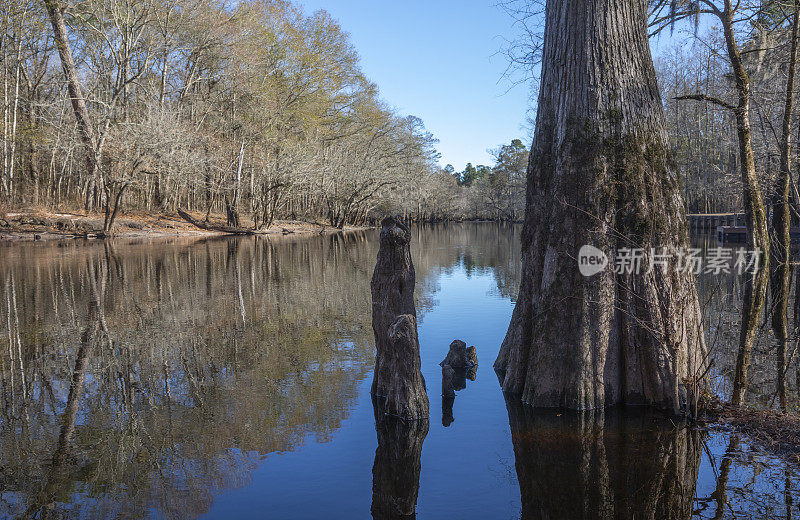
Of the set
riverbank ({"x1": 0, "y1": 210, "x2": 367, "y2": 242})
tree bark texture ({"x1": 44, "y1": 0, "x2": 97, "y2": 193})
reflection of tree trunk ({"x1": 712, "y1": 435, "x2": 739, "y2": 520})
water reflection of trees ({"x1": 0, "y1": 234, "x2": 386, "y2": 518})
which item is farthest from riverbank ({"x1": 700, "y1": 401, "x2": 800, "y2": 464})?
riverbank ({"x1": 0, "y1": 210, "x2": 367, "y2": 242})

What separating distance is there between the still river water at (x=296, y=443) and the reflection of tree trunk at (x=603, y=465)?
0.02 m

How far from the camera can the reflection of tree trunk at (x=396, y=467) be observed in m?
4.21

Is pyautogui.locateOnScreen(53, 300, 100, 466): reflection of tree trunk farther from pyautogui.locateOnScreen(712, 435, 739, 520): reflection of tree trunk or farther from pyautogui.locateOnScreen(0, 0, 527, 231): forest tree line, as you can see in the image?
pyautogui.locateOnScreen(0, 0, 527, 231): forest tree line

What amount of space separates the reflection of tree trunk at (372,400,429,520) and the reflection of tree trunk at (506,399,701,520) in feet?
2.91

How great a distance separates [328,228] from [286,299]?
36.2 meters

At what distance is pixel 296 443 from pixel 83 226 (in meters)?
30.5

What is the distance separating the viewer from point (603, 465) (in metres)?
4.77

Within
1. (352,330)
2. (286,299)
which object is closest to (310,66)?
(286,299)

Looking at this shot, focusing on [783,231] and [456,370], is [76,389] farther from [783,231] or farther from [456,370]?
[783,231]

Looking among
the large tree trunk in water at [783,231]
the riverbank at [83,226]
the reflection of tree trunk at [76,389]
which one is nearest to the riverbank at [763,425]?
the large tree trunk in water at [783,231]

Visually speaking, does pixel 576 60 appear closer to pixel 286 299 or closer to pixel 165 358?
pixel 165 358

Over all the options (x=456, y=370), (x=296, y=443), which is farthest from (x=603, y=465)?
(x=456, y=370)

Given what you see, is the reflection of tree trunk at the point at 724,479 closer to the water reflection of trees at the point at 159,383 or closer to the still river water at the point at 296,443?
the still river water at the point at 296,443

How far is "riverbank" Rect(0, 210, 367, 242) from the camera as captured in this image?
2920 centimetres
